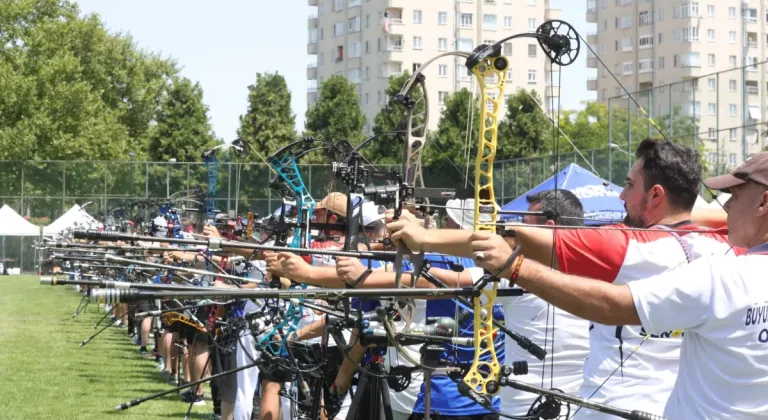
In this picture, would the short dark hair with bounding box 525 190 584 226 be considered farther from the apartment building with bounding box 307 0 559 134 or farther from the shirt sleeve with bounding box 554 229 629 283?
the apartment building with bounding box 307 0 559 134

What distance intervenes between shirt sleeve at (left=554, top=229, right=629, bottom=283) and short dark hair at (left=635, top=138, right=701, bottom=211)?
0.40 m

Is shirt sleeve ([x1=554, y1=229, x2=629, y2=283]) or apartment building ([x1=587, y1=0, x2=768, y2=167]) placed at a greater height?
apartment building ([x1=587, y1=0, x2=768, y2=167])

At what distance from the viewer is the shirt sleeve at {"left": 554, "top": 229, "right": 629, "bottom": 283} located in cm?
371

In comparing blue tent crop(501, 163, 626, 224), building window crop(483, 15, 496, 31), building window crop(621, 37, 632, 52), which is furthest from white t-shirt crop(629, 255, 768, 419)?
building window crop(621, 37, 632, 52)

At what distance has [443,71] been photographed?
7125 centimetres

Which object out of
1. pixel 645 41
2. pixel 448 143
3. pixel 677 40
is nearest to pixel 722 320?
pixel 448 143

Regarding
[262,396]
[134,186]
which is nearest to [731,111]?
[262,396]

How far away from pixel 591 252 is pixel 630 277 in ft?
0.57

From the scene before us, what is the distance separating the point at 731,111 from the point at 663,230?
21.3m

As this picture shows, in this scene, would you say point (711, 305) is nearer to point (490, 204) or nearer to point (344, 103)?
point (490, 204)

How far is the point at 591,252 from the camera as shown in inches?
146

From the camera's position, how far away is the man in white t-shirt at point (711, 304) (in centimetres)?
303

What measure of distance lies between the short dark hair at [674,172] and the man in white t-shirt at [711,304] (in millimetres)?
827

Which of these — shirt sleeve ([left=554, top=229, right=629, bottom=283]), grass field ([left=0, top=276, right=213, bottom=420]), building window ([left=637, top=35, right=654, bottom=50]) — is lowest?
grass field ([left=0, top=276, right=213, bottom=420])
